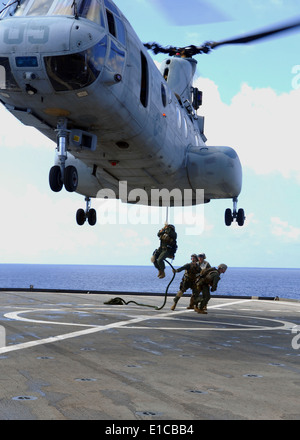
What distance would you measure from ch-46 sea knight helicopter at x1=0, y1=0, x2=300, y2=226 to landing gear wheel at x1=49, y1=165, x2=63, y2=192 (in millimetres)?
25

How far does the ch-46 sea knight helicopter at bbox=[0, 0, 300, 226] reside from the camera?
11.0m

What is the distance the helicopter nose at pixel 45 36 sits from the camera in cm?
1084

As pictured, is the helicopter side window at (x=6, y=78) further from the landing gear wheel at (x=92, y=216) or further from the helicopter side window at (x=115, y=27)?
the landing gear wheel at (x=92, y=216)

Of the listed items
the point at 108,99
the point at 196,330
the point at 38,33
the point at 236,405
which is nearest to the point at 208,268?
the point at 196,330

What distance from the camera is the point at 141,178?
17547mm

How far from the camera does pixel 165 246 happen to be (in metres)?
17.2

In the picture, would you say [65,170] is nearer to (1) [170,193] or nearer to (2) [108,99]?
(2) [108,99]

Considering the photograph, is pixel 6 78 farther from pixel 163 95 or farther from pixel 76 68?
pixel 163 95

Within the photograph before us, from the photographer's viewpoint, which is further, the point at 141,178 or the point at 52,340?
the point at 141,178

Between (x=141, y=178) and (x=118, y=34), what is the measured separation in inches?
236

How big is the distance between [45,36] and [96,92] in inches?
64.1

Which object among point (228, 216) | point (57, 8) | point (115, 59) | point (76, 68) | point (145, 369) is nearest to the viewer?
point (145, 369)

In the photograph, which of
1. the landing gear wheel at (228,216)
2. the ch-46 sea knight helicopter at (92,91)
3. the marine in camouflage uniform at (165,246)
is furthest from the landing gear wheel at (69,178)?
the landing gear wheel at (228,216)

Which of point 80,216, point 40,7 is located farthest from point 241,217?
point 40,7
